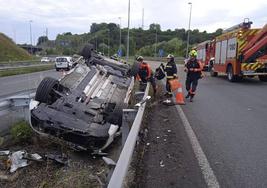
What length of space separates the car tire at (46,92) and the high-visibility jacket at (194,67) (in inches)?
222

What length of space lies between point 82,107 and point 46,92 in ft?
2.61

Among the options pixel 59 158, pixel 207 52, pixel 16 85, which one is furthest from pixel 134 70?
pixel 207 52

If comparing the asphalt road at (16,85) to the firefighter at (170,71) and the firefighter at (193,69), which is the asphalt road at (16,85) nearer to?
the firefighter at (170,71)

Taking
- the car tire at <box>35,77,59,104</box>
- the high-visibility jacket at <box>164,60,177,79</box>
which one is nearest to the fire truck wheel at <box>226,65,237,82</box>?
the high-visibility jacket at <box>164,60,177,79</box>

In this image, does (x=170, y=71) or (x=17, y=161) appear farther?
(x=170, y=71)

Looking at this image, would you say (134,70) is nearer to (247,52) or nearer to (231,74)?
(247,52)

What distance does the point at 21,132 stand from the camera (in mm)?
6051

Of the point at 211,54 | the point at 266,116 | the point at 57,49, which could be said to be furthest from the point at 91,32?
the point at 266,116

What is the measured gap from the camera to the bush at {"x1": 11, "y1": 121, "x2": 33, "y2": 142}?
19.7 ft

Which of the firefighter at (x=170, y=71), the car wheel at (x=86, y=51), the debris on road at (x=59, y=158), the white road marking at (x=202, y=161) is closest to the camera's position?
the white road marking at (x=202, y=161)

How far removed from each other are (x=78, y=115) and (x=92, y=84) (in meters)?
1.45

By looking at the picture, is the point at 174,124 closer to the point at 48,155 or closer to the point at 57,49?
the point at 48,155

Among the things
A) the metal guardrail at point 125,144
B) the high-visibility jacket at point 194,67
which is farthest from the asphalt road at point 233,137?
the metal guardrail at point 125,144

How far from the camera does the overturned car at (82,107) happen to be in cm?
511
